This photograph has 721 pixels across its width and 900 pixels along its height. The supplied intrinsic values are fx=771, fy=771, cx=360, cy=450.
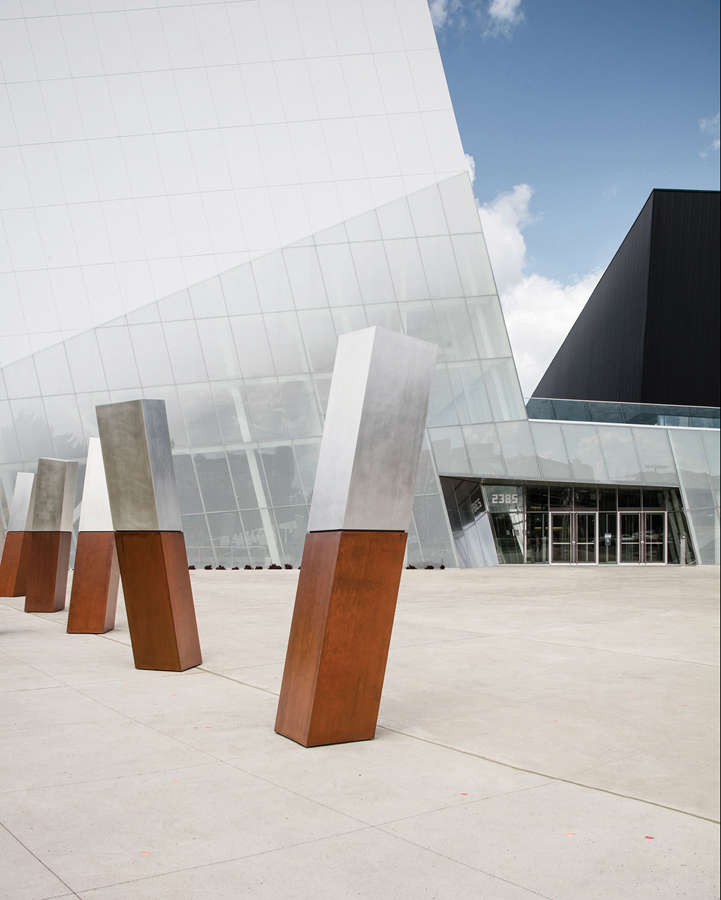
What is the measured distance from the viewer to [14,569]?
18984mm

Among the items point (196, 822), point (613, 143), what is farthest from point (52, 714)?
point (613, 143)

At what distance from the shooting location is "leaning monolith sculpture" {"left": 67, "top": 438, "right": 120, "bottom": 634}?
1226 cm

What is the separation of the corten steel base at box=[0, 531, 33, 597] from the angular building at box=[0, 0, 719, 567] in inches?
369

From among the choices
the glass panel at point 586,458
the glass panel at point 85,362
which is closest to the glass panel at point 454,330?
the glass panel at point 586,458

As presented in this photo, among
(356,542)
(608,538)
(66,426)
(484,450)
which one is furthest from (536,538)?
(356,542)

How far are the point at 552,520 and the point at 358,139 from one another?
55.3 feet

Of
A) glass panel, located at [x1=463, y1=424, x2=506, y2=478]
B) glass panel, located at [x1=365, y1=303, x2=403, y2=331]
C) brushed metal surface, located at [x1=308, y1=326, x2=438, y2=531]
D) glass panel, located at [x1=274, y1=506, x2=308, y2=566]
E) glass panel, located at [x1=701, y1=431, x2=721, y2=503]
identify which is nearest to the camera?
brushed metal surface, located at [x1=308, y1=326, x2=438, y2=531]

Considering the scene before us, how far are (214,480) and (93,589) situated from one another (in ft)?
53.1

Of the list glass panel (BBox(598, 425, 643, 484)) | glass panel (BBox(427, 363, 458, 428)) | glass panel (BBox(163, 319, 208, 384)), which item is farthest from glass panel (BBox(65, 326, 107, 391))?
glass panel (BBox(598, 425, 643, 484))

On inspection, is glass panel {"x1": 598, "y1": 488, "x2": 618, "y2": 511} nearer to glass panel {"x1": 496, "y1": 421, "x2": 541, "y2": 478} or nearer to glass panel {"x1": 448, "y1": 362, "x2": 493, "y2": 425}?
glass panel {"x1": 496, "y1": 421, "x2": 541, "y2": 478}

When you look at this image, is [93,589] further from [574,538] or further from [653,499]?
[653,499]

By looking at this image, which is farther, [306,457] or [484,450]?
[306,457]

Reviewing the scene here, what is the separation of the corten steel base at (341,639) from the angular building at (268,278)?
20.8 metres

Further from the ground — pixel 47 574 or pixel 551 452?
pixel 47 574
